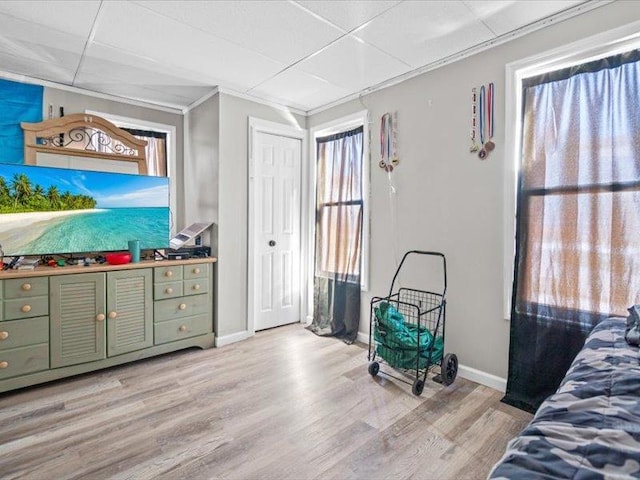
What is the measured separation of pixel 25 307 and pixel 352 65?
10.2 ft

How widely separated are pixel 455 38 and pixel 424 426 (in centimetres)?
262

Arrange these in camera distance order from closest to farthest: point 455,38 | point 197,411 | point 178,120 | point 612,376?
point 612,376 → point 197,411 → point 455,38 → point 178,120

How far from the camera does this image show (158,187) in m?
3.43

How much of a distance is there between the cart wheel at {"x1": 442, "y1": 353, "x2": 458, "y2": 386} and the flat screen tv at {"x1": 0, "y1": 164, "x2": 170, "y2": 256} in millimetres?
2734

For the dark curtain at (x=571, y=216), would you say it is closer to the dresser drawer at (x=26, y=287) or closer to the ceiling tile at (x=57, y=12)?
the ceiling tile at (x=57, y=12)

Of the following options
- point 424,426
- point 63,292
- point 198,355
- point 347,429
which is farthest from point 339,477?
point 63,292

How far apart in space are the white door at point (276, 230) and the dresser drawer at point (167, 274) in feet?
2.66

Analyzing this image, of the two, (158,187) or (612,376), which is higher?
(158,187)

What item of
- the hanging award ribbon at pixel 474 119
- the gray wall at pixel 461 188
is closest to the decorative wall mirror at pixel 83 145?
the gray wall at pixel 461 188

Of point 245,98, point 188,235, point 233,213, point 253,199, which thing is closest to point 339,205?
point 253,199

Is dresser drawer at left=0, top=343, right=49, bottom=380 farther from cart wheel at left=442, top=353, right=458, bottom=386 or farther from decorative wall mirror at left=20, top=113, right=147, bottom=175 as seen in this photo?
cart wheel at left=442, top=353, right=458, bottom=386

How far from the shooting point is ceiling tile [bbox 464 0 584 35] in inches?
83.0

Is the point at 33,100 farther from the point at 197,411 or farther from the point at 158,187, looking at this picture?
the point at 197,411

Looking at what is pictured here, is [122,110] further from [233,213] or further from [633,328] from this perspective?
[633,328]
